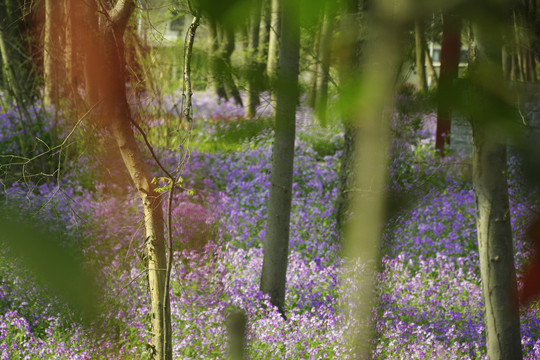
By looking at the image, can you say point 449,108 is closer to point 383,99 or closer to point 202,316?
point 383,99

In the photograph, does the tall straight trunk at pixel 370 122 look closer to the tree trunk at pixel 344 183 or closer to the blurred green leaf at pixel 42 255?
the blurred green leaf at pixel 42 255

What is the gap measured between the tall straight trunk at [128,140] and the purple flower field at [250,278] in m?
0.16

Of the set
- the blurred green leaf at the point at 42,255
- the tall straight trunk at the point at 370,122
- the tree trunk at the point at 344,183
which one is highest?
the tree trunk at the point at 344,183

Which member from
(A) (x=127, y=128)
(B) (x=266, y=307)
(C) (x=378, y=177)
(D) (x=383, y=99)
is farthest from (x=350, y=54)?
(B) (x=266, y=307)

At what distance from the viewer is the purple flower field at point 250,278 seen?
13.0ft

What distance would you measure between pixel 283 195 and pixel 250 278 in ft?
A: 3.16

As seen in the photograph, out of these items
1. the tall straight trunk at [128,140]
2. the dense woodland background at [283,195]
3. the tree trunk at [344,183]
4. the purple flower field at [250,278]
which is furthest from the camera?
the tree trunk at [344,183]

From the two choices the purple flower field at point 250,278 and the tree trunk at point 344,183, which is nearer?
the purple flower field at point 250,278

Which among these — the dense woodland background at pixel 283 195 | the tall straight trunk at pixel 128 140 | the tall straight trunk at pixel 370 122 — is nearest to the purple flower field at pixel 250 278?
the dense woodland background at pixel 283 195

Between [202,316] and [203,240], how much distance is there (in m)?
1.82

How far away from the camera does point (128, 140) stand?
2174 mm

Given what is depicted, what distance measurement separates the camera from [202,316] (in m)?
4.32

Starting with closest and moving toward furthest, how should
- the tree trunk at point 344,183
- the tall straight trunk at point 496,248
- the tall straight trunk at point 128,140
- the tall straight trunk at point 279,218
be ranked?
the tall straight trunk at point 128,140, the tall straight trunk at point 496,248, the tall straight trunk at point 279,218, the tree trunk at point 344,183

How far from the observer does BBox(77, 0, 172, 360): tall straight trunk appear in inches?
63.2
